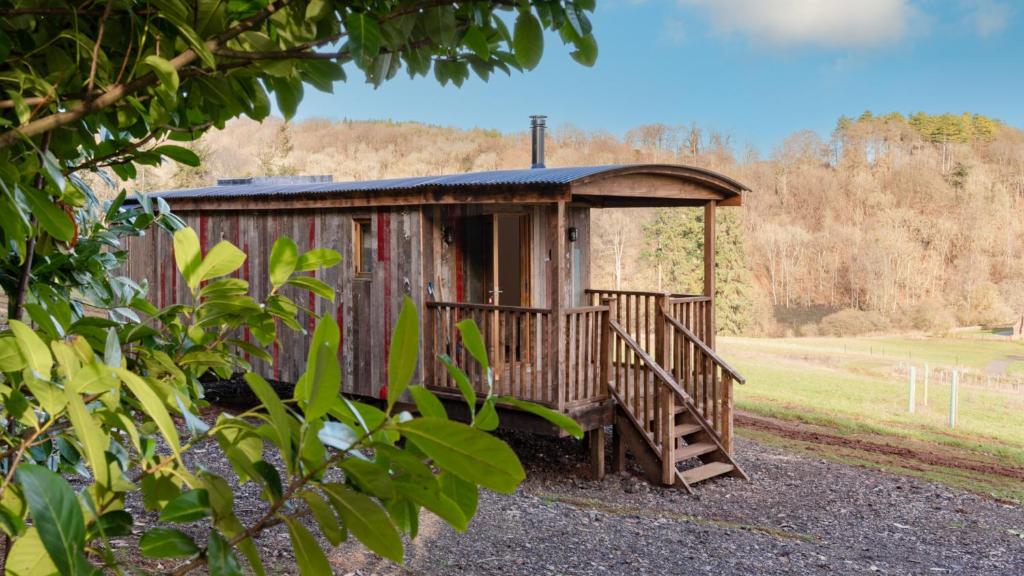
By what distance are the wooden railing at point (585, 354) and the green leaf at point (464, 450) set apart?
697cm

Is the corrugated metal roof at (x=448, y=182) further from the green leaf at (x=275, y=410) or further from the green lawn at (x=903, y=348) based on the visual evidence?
the green lawn at (x=903, y=348)

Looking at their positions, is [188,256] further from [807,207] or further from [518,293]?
[807,207]

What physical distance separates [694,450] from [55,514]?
8.29m

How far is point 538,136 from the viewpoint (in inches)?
440

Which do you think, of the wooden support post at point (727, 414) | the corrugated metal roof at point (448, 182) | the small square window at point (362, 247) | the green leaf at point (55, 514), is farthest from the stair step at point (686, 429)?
the green leaf at point (55, 514)

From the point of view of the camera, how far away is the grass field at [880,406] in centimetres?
1159

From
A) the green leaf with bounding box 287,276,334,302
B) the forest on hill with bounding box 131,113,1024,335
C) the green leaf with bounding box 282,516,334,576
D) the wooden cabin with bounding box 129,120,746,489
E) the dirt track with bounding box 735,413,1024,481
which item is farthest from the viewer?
the forest on hill with bounding box 131,113,1024,335

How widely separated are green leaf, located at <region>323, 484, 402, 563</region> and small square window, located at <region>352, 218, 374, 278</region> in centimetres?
824

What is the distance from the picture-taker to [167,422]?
0.85 metres

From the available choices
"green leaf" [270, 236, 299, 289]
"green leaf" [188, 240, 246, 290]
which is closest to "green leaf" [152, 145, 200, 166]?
"green leaf" [188, 240, 246, 290]

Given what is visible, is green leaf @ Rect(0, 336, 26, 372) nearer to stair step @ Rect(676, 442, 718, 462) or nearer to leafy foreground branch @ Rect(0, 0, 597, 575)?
leafy foreground branch @ Rect(0, 0, 597, 575)

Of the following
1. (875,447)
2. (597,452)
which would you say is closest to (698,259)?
(875,447)

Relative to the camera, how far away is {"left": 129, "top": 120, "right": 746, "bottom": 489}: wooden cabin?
7.94 m

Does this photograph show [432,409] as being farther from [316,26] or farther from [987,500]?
[987,500]
